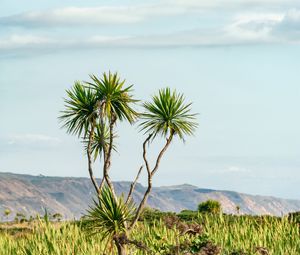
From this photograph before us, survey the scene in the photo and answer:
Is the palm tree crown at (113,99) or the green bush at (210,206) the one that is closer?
the palm tree crown at (113,99)

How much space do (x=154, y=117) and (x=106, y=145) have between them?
336 cm

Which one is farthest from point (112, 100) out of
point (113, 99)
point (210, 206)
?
point (210, 206)

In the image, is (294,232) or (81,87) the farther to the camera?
(81,87)

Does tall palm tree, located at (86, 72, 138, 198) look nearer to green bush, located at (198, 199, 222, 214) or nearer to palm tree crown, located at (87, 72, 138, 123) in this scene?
Result: palm tree crown, located at (87, 72, 138, 123)

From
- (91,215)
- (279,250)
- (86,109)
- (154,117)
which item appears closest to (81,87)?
(86,109)

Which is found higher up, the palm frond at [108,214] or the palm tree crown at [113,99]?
the palm tree crown at [113,99]

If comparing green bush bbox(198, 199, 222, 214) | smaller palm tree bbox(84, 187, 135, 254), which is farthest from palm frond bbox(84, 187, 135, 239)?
green bush bbox(198, 199, 222, 214)

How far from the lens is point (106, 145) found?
3045 centimetres

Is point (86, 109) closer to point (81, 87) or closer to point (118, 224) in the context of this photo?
point (81, 87)

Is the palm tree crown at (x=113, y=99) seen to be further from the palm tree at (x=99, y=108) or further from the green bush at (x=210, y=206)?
the green bush at (x=210, y=206)

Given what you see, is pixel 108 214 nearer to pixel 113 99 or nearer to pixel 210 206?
pixel 113 99

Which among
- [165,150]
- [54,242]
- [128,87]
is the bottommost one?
[54,242]

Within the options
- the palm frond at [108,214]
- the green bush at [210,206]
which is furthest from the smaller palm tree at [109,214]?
the green bush at [210,206]

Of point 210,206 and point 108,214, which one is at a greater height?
point 210,206
